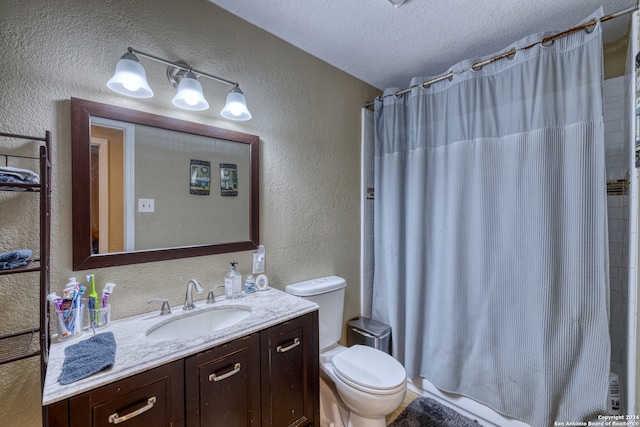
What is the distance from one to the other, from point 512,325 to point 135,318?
6.55 feet

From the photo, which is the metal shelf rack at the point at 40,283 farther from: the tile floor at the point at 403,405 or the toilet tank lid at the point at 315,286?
the tile floor at the point at 403,405

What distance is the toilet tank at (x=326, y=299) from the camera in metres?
1.73

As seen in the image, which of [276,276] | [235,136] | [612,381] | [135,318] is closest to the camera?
[135,318]

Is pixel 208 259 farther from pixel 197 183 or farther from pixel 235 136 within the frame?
pixel 235 136

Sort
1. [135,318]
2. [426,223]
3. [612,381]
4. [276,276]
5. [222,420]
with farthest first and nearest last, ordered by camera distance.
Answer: [426,223], [276,276], [612,381], [135,318], [222,420]

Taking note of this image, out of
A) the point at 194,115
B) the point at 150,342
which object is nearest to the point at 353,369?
the point at 150,342

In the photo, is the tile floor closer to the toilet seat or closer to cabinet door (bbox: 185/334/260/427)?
the toilet seat

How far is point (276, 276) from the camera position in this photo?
1.72 meters

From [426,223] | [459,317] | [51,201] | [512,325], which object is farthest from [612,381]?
[51,201]

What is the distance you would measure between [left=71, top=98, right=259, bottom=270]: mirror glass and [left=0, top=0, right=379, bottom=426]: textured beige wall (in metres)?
0.05

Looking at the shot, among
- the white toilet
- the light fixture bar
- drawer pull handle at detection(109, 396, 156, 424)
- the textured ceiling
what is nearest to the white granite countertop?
drawer pull handle at detection(109, 396, 156, 424)

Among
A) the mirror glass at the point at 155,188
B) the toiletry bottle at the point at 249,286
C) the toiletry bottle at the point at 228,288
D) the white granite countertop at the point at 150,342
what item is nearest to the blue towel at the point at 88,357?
the white granite countertop at the point at 150,342

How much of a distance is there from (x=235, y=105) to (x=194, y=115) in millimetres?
224

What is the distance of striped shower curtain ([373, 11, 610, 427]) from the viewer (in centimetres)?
137
